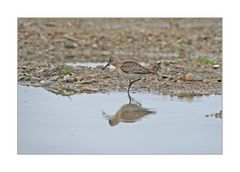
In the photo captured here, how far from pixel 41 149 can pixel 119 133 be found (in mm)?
916

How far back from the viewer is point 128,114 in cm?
750

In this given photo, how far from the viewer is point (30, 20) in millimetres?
13414

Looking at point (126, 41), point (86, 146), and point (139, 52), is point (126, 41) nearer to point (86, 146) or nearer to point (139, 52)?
point (139, 52)

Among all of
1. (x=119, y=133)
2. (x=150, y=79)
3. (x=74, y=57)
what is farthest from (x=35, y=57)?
(x=119, y=133)

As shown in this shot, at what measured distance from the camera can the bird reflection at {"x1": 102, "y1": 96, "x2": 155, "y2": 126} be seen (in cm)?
725

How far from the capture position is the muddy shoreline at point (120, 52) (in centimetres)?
891

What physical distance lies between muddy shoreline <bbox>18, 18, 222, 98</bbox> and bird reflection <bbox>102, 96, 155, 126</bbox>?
921 mm

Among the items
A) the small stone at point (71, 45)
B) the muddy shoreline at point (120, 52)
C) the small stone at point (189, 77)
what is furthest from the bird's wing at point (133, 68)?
the small stone at point (71, 45)

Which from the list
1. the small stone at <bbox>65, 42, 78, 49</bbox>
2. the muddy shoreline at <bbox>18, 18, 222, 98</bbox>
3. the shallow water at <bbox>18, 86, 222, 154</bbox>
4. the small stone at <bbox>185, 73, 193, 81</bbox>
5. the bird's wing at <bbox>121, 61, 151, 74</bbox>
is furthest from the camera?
the small stone at <bbox>65, 42, 78, 49</bbox>

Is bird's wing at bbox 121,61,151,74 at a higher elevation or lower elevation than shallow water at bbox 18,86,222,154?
higher

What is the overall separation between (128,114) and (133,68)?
1.20 m

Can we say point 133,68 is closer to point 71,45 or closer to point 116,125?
point 116,125

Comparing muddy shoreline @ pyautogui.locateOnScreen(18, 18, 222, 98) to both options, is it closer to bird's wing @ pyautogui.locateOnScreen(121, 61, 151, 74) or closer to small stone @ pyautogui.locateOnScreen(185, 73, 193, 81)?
small stone @ pyautogui.locateOnScreen(185, 73, 193, 81)

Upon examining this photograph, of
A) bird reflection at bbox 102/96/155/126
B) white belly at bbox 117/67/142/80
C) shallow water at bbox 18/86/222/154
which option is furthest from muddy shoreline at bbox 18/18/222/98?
bird reflection at bbox 102/96/155/126
